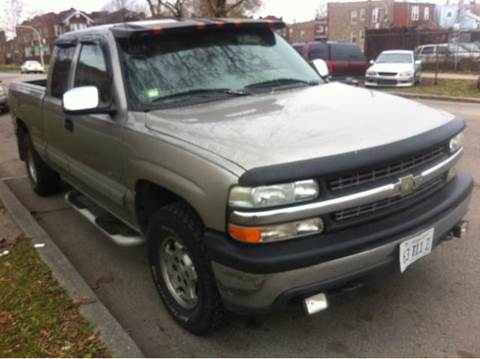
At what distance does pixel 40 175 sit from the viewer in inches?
239

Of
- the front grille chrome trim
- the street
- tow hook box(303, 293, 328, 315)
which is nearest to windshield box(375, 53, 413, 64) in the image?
the street

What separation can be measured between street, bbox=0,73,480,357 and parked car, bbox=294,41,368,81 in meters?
14.7

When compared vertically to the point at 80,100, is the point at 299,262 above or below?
below

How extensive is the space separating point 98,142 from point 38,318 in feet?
4.30

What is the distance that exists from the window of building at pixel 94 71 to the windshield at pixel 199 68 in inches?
9.5

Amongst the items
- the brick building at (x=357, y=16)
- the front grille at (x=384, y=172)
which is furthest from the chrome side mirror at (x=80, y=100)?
the brick building at (x=357, y=16)

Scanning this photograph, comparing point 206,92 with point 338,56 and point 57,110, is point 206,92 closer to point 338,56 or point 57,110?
point 57,110

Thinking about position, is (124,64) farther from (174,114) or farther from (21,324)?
(21,324)

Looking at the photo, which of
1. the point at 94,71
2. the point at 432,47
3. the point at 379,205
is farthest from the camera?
the point at 432,47

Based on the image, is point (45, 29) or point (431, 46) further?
point (45, 29)

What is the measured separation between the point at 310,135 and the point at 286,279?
2.51 ft

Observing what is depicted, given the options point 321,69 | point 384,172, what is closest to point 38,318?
point 384,172

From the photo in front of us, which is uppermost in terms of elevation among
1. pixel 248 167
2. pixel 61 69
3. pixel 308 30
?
pixel 308 30

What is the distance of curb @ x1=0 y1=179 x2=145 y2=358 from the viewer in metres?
2.96
